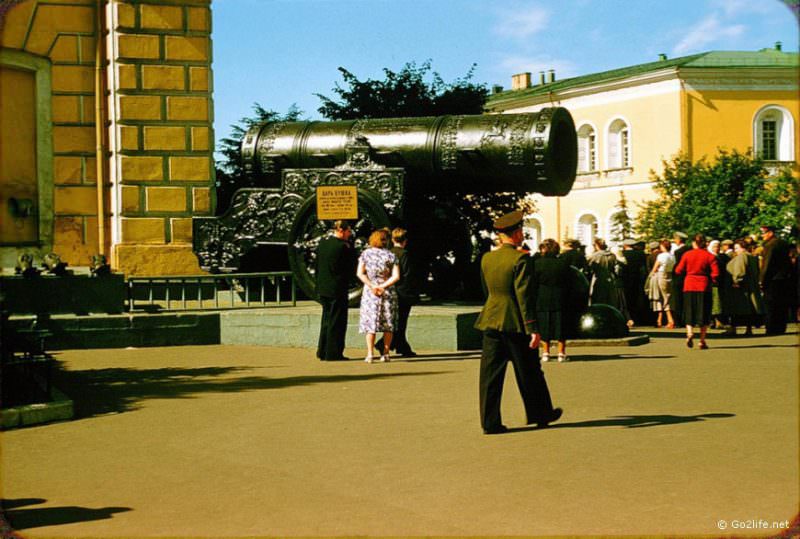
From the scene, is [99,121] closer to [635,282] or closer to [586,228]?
[635,282]

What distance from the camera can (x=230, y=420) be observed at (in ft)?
32.5

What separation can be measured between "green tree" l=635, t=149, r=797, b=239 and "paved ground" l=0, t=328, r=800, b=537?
91.9 feet

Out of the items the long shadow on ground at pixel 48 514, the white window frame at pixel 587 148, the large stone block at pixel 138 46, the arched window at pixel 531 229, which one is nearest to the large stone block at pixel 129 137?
the large stone block at pixel 138 46

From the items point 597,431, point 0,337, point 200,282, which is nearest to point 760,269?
point 200,282

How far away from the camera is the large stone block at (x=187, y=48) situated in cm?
1841

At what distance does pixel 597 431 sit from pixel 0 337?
4.51 meters

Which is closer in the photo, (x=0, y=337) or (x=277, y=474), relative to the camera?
(x=277, y=474)

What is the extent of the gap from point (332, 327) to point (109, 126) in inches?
235

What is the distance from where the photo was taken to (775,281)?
65.0 ft

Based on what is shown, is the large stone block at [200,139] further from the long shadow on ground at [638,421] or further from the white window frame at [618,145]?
the white window frame at [618,145]

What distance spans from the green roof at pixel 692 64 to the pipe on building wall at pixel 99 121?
31.2m

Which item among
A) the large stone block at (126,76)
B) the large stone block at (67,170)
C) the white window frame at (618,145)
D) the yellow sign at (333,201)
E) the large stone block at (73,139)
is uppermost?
the white window frame at (618,145)

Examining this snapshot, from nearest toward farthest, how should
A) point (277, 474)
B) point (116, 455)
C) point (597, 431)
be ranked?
point (277, 474) < point (116, 455) < point (597, 431)

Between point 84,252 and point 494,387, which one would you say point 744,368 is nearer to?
point 494,387
